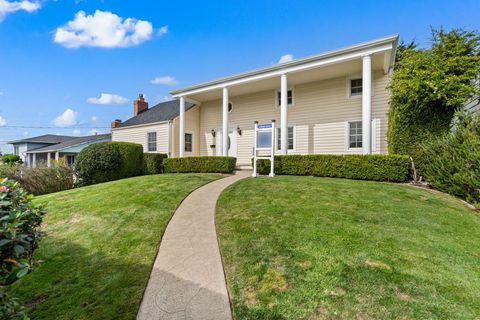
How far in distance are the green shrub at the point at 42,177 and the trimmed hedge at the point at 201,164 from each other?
181 inches

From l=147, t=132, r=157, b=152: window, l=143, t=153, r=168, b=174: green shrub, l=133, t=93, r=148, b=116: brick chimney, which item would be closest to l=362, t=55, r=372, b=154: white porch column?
l=143, t=153, r=168, b=174: green shrub

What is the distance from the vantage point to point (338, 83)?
11656 mm

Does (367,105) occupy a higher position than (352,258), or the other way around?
(367,105)

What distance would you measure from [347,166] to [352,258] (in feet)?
20.1

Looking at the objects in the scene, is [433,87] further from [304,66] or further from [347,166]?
[304,66]

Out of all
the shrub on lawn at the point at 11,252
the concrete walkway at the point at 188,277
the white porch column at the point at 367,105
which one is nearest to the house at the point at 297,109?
the white porch column at the point at 367,105

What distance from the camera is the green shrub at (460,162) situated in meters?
5.50

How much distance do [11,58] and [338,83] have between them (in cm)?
1647

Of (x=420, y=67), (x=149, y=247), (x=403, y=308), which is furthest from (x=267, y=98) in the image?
(x=403, y=308)

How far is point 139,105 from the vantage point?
20500mm

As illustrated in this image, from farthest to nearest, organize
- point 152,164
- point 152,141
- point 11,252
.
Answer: point 152,141
point 152,164
point 11,252

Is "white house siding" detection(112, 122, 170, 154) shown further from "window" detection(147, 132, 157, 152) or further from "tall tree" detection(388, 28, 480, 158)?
"tall tree" detection(388, 28, 480, 158)

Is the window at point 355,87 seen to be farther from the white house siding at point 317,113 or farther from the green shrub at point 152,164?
the green shrub at point 152,164

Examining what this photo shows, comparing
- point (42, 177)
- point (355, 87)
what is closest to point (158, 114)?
point (42, 177)
